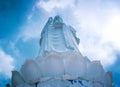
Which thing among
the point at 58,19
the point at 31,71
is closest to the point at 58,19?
the point at 58,19

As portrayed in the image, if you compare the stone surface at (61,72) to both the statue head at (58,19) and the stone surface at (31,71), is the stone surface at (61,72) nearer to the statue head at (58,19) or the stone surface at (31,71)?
the stone surface at (31,71)

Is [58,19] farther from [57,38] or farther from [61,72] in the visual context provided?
[61,72]

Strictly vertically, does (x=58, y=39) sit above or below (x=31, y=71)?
above

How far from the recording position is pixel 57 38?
11766 mm

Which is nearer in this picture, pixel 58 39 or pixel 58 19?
pixel 58 39

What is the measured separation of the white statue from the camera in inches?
435

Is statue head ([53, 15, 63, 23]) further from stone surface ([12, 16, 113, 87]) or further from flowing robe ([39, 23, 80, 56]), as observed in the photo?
stone surface ([12, 16, 113, 87])

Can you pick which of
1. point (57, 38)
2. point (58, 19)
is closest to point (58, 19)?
point (58, 19)

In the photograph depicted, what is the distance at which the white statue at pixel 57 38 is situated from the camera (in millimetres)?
11055

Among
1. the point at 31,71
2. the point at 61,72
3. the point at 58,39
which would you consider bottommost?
the point at 61,72

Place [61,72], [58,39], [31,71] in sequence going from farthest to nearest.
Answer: [58,39]
[31,71]
[61,72]

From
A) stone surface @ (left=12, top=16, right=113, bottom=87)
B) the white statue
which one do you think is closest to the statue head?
the white statue

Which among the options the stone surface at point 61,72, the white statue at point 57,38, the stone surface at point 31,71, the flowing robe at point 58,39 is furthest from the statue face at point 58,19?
the stone surface at point 31,71

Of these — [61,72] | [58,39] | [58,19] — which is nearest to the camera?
[61,72]
